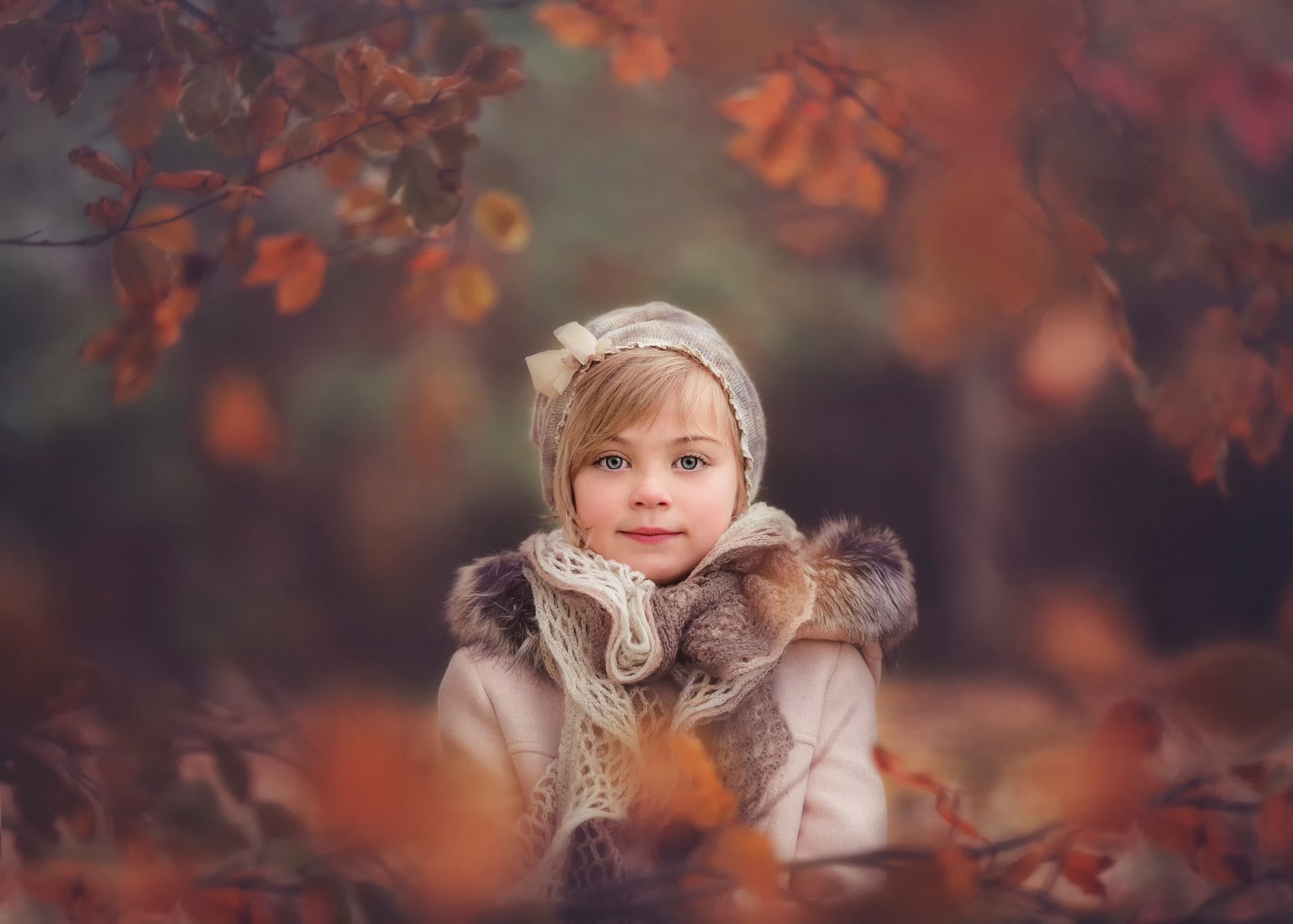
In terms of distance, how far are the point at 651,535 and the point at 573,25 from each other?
0.70 m

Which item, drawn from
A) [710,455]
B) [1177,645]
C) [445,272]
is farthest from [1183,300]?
[445,272]

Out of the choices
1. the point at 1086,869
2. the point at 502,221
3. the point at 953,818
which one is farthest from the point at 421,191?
the point at 1086,869

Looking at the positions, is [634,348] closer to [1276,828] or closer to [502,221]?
[502,221]

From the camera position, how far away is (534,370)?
1.66m

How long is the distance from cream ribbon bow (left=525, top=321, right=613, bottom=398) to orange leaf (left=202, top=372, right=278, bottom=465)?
1.36 feet

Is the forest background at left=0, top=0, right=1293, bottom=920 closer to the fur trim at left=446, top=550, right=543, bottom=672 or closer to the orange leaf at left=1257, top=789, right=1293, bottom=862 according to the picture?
the orange leaf at left=1257, top=789, right=1293, bottom=862

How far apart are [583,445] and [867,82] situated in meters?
0.62

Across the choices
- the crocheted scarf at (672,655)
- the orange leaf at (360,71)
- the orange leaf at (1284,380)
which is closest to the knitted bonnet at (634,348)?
the crocheted scarf at (672,655)

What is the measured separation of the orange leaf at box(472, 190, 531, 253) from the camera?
1.84m

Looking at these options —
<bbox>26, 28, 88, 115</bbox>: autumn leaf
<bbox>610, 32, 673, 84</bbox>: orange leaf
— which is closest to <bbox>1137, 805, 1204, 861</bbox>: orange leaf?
<bbox>610, 32, 673, 84</bbox>: orange leaf

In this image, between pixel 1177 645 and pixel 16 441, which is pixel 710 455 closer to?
pixel 1177 645

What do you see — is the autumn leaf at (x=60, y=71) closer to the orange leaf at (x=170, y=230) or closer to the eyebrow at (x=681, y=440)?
the orange leaf at (x=170, y=230)

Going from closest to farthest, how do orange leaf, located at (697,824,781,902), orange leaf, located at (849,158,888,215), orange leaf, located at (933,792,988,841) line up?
orange leaf, located at (697,824,781,902)
orange leaf, located at (933,792,988,841)
orange leaf, located at (849,158,888,215)

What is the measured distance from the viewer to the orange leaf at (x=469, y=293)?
185 centimetres
